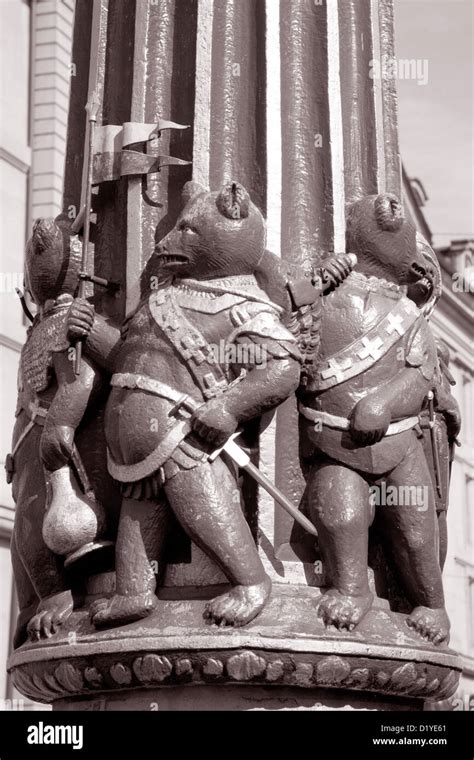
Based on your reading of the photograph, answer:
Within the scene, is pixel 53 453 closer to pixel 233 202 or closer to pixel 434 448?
pixel 233 202

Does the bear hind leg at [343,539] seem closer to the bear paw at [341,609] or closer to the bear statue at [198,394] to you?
the bear paw at [341,609]

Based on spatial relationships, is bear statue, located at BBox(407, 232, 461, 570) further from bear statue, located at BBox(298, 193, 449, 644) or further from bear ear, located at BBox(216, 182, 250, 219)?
bear ear, located at BBox(216, 182, 250, 219)

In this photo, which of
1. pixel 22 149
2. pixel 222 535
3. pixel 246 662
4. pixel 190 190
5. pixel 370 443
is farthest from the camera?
pixel 22 149

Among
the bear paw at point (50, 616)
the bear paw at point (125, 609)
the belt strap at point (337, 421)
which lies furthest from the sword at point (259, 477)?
the bear paw at point (50, 616)

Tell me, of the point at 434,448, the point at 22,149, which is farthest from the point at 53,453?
the point at 22,149

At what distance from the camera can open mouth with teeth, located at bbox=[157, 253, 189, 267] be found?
6.57m

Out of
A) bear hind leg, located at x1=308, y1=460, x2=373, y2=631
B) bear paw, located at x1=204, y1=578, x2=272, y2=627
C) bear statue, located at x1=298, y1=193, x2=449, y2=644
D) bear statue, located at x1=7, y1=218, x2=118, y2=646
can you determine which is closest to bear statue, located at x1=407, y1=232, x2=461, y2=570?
bear statue, located at x1=298, y1=193, x2=449, y2=644

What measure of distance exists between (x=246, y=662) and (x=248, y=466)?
85 centimetres

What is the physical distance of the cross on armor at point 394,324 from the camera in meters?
6.67

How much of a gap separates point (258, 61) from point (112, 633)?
286cm

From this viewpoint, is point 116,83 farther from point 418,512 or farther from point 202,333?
point 418,512

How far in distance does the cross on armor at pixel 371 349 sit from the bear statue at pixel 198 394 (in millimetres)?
363

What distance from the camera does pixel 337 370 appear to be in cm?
659

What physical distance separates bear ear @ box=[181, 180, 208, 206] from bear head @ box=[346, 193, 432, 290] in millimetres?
754
